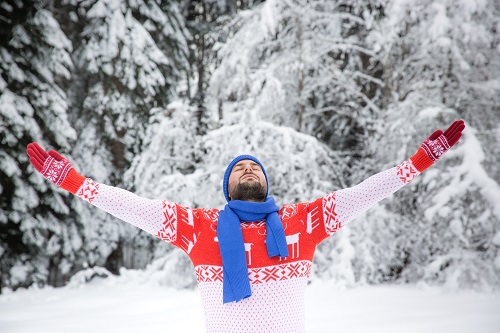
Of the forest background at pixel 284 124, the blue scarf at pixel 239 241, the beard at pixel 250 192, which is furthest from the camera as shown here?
the forest background at pixel 284 124

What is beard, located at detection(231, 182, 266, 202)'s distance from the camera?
2.49m

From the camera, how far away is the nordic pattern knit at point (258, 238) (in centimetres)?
226

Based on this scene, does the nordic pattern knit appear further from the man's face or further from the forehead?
the forehead

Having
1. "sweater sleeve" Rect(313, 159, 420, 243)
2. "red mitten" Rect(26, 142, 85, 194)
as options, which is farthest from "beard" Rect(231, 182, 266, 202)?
"red mitten" Rect(26, 142, 85, 194)

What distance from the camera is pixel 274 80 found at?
811 cm

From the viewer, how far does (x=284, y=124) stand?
9.28m

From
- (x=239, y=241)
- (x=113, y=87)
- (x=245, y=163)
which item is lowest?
(x=239, y=241)

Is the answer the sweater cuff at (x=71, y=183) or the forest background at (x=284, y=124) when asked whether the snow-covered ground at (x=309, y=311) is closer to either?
the forest background at (x=284, y=124)

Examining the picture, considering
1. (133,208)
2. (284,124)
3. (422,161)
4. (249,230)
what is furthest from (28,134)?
Result: (422,161)

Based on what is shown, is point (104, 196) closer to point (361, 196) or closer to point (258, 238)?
point (258, 238)

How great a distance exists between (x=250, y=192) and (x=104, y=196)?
2.49ft

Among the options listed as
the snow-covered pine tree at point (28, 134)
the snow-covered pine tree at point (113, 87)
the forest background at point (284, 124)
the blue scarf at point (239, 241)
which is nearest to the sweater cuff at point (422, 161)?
the blue scarf at point (239, 241)

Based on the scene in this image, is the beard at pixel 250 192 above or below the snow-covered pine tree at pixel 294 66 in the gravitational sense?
below

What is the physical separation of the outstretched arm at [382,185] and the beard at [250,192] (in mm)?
348
